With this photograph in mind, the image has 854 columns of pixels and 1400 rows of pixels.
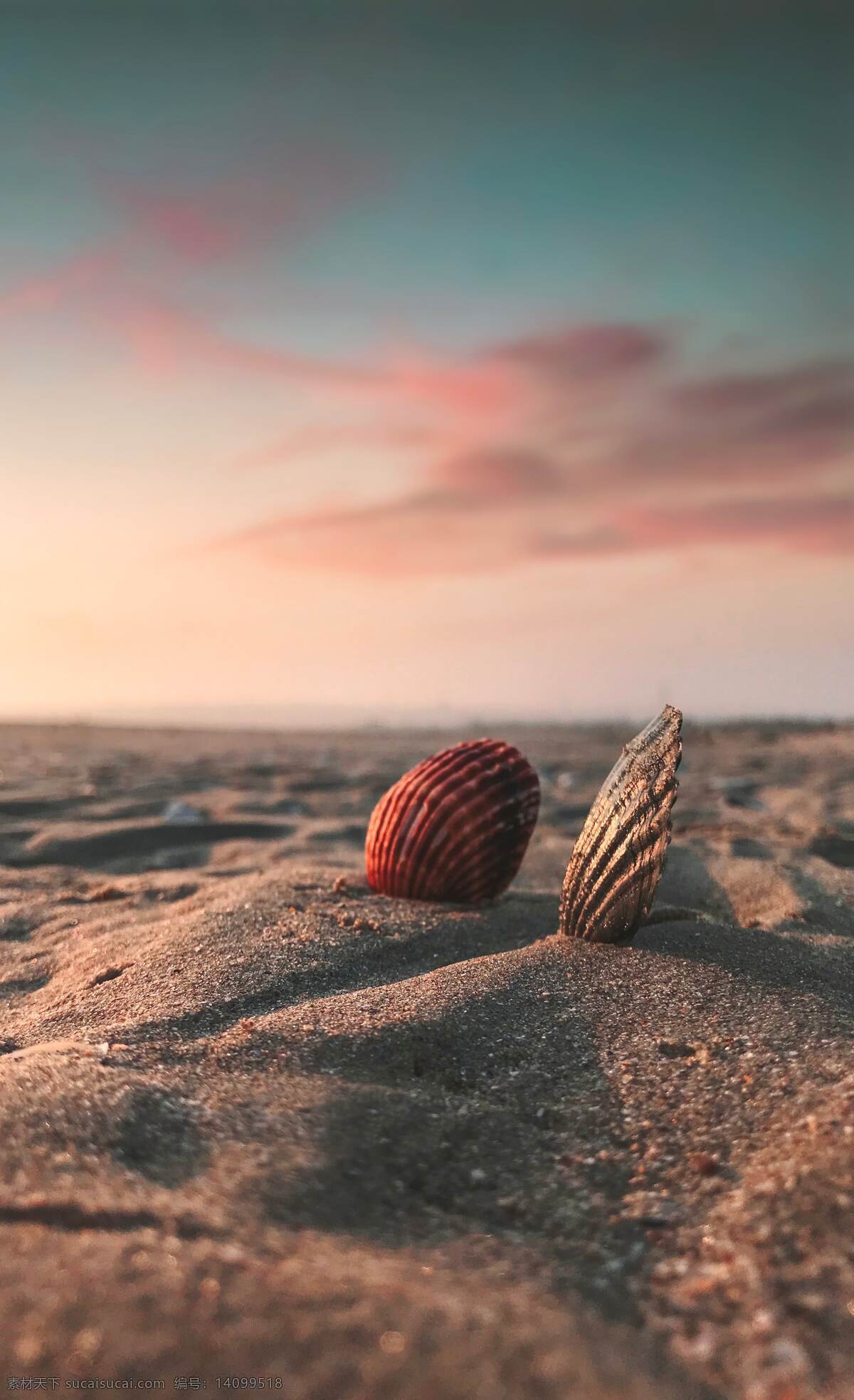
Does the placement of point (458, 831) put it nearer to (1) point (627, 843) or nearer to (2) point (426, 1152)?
(1) point (627, 843)

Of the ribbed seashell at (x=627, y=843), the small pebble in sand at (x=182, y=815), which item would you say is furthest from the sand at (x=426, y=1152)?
the small pebble in sand at (x=182, y=815)

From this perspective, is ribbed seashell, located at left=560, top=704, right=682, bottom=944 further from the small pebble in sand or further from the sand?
the small pebble in sand

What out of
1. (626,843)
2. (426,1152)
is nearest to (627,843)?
(626,843)

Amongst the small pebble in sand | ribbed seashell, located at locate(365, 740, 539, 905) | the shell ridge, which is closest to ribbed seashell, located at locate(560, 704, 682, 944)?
the shell ridge

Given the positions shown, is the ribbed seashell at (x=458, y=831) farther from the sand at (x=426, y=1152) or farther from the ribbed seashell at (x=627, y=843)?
the ribbed seashell at (x=627, y=843)

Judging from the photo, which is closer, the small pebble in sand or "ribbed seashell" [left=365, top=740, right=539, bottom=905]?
"ribbed seashell" [left=365, top=740, right=539, bottom=905]

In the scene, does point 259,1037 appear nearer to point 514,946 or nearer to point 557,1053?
point 557,1053

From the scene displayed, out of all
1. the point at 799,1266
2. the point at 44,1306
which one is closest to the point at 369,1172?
the point at 44,1306

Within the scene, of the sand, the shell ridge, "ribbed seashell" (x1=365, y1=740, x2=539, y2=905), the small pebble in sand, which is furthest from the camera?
the small pebble in sand
